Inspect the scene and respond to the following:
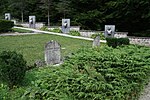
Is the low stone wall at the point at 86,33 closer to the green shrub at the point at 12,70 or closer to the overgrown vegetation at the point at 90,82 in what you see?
the overgrown vegetation at the point at 90,82

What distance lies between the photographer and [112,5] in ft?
102

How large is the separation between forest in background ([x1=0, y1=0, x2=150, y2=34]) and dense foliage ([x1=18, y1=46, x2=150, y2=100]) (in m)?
20.6

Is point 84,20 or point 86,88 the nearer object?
point 86,88

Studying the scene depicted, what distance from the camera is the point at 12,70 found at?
8.30 m

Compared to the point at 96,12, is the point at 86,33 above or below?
below

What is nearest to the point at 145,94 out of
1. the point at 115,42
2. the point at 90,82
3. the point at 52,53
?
the point at 90,82

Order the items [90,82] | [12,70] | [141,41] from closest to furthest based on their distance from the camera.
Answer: [90,82], [12,70], [141,41]

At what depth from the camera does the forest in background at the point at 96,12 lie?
3058 cm

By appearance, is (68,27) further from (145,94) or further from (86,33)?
(145,94)

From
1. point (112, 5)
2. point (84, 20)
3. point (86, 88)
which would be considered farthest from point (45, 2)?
point (86, 88)

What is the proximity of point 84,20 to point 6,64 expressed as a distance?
84.4 ft

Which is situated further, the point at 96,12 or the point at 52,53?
the point at 96,12

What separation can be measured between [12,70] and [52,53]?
3.91m

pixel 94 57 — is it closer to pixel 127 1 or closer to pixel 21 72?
pixel 21 72
